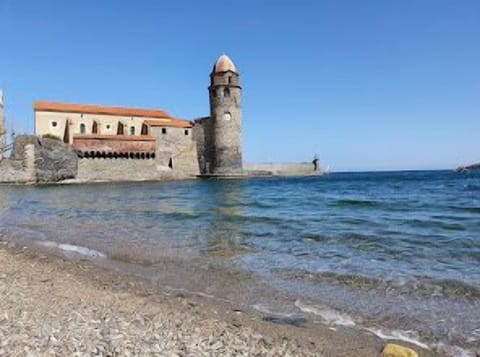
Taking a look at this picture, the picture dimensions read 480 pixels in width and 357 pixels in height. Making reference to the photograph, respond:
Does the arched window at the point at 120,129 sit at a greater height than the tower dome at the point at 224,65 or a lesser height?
lesser

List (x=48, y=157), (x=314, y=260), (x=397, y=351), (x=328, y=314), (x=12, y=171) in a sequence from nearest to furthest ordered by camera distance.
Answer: (x=397, y=351), (x=328, y=314), (x=314, y=260), (x=12, y=171), (x=48, y=157)

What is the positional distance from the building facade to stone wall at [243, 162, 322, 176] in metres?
6.56

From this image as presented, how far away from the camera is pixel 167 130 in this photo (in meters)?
48.7

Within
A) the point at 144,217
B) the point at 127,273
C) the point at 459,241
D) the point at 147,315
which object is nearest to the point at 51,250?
the point at 127,273

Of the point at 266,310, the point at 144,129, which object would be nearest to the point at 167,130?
the point at 144,129

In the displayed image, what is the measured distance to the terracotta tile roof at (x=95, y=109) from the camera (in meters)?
45.8

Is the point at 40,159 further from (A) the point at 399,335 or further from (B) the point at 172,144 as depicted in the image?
(A) the point at 399,335

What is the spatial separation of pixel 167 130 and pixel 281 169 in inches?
752

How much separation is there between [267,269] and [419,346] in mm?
3136

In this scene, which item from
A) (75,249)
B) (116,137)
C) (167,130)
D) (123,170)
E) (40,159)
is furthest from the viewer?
(167,130)

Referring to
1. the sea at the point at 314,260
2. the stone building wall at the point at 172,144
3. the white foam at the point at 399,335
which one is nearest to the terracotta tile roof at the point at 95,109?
the stone building wall at the point at 172,144

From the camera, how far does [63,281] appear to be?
5.55m

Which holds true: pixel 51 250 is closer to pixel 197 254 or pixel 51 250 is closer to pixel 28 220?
pixel 197 254

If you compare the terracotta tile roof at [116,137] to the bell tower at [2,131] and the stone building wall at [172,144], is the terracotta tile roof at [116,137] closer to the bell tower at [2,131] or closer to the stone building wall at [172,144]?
the stone building wall at [172,144]
